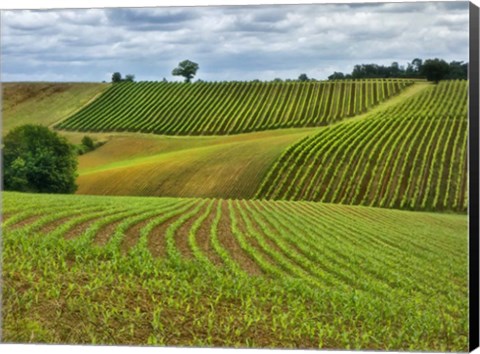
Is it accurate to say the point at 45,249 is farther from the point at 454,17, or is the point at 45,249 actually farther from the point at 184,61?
the point at 454,17

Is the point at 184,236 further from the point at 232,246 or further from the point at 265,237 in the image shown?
the point at 265,237

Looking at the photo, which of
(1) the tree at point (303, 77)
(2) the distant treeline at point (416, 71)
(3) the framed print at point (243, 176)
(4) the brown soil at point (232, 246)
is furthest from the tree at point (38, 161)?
(2) the distant treeline at point (416, 71)

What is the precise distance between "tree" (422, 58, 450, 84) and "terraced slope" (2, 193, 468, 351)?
1645 millimetres

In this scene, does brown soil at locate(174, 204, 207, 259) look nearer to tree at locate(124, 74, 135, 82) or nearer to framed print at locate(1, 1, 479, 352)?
framed print at locate(1, 1, 479, 352)

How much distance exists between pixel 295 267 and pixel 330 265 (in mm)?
423

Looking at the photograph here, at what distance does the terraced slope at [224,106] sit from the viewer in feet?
37.9

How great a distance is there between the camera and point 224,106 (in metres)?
11.7

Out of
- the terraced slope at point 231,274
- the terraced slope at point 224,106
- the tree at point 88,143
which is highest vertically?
the terraced slope at point 224,106

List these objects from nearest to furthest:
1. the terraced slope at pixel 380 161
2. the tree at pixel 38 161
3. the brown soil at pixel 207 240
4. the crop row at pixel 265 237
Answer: the crop row at pixel 265 237 < the terraced slope at pixel 380 161 < the brown soil at pixel 207 240 < the tree at pixel 38 161

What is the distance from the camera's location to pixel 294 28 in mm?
11195

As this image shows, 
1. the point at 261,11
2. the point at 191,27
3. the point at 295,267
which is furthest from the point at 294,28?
the point at 295,267

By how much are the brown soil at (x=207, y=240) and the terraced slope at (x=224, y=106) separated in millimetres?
1322

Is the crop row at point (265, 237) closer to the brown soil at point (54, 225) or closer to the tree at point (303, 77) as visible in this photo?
the brown soil at point (54, 225)

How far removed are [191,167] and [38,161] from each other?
1975 mm
